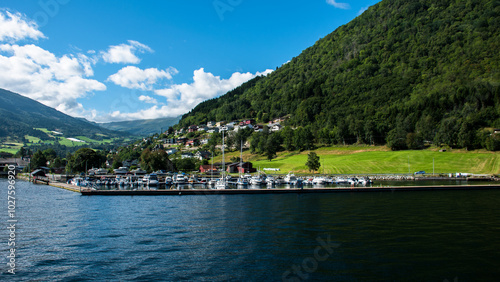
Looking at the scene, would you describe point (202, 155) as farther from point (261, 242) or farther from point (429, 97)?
point (261, 242)

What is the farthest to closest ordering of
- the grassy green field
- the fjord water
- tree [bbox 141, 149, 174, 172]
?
tree [bbox 141, 149, 174, 172] < the grassy green field < the fjord water

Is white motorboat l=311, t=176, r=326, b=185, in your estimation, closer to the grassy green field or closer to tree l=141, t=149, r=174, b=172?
the grassy green field

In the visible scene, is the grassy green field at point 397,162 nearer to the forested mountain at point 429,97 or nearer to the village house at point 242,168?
the village house at point 242,168

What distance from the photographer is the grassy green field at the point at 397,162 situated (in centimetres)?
8662

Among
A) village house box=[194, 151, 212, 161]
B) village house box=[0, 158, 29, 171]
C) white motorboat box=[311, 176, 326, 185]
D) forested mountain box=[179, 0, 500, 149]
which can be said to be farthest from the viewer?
village house box=[0, 158, 29, 171]

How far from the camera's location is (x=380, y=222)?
3164cm

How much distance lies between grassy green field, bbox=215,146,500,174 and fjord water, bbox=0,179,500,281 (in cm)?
4830

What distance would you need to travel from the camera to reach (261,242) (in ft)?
82.1

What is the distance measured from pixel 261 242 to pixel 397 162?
82.7 m

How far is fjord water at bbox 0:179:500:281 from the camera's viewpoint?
1892 cm

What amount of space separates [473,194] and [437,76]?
12612cm

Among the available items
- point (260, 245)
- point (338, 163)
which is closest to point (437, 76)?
point (338, 163)

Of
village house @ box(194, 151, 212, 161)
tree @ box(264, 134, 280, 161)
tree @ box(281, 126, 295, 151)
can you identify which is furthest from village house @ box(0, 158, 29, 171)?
tree @ box(281, 126, 295, 151)

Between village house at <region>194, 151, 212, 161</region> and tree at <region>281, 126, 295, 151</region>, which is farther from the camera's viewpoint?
village house at <region>194, 151, 212, 161</region>
